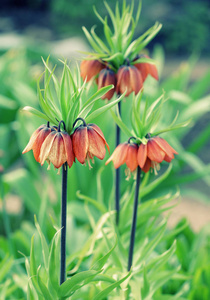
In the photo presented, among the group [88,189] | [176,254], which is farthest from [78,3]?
[176,254]

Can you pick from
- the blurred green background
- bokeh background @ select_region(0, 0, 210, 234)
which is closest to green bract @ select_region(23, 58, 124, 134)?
bokeh background @ select_region(0, 0, 210, 234)

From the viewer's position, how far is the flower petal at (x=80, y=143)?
2.30 ft

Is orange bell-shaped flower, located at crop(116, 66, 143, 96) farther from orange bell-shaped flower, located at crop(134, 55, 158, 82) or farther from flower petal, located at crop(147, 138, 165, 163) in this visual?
flower petal, located at crop(147, 138, 165, 163)

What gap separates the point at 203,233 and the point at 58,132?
3.59 feet

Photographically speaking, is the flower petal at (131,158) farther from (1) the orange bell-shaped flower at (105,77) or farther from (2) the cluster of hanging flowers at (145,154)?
(1) the orange bell-shaped flower at (105,77)

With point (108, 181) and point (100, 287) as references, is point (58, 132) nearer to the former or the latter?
point (100, 287)

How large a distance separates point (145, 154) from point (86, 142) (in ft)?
0.50

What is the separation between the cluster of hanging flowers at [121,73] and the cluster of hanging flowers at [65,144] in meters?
0.24

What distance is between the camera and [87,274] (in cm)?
80

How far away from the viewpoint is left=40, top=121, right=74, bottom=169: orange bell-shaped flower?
697mm

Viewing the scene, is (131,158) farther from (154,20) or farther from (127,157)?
(154,20)

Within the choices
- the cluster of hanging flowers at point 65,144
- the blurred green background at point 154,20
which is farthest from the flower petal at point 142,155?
the blurred green background at point 154,20

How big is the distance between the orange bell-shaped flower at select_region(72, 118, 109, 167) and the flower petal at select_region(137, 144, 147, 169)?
0.11 m

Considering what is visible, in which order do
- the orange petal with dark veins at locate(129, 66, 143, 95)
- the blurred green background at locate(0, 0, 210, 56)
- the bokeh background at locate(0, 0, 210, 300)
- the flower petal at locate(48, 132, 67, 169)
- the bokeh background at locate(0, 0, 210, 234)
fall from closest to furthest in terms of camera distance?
the flower petal at locate(48, 132, 67, 169) → the orange petal with dark veins at locate(129, 66, 143, 95) → the bokeh background at locate(0, 0, 210, 300) → the bokeh background at locate(0, 0, 210, 234) → the blurred green background at locate(0, 0, 210, 56)
